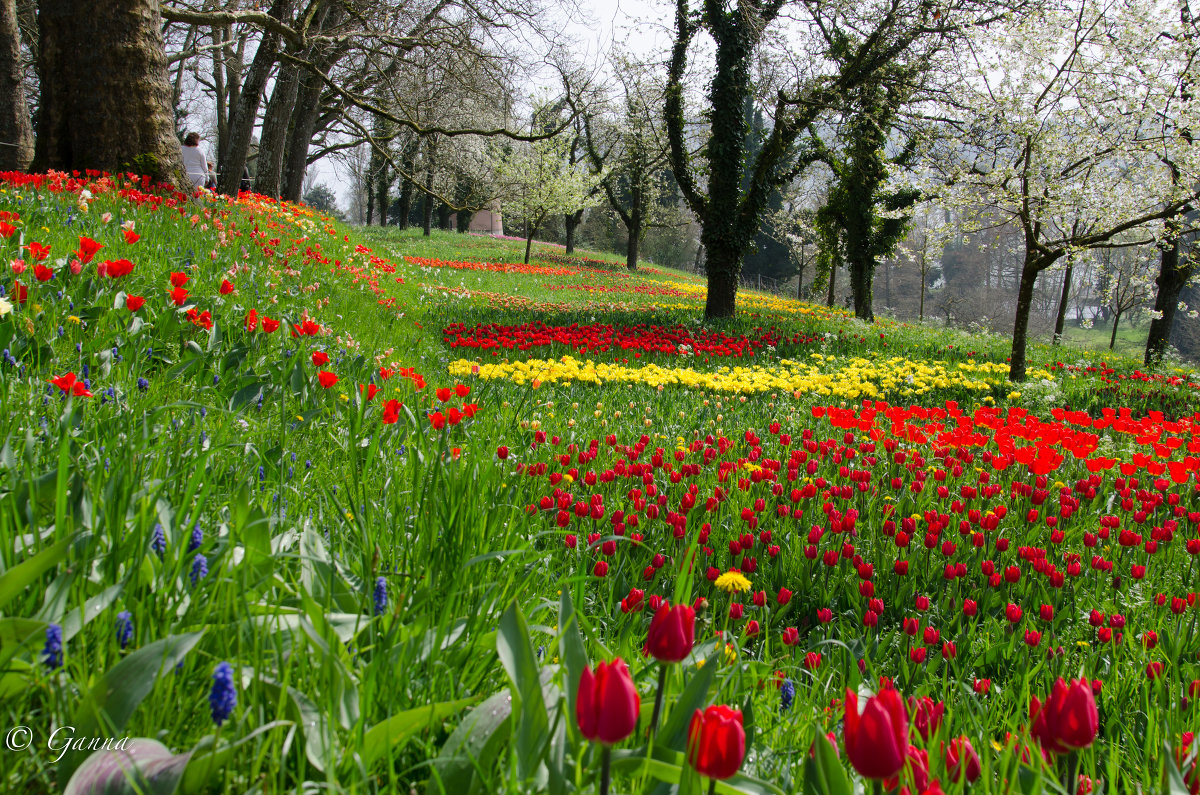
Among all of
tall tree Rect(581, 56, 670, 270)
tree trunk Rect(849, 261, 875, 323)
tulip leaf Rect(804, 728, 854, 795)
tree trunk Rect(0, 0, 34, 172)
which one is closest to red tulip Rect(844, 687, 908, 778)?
tulip leaf Rect(804, 728, 854, 795)

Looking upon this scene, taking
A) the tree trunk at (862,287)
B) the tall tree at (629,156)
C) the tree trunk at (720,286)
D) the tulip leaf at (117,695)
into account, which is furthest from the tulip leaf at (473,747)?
the tall tree at (629,156)

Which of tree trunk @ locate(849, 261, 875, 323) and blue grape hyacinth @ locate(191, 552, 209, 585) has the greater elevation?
tree trunk @ locate(849, 261, 875, 323)

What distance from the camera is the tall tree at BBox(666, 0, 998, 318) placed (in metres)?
10.8

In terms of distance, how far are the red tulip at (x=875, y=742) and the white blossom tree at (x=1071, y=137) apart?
8361 mm

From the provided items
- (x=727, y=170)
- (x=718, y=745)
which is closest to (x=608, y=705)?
(x=718, y=745)

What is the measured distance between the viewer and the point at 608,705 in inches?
28.2

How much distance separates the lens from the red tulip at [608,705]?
70 centimetres

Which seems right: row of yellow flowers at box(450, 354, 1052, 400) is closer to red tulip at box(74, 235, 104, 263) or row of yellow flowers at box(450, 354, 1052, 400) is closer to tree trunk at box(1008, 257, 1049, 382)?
tree trunk at box(1008, 257, 1049, 382)

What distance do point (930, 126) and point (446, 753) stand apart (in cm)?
1453

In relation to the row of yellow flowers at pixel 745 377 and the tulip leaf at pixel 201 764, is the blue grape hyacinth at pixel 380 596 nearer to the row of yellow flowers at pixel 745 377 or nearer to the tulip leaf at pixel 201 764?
the tulip leaf at pixel 201 764

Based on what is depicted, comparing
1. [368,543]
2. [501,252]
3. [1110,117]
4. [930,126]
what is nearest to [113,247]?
[368,543]

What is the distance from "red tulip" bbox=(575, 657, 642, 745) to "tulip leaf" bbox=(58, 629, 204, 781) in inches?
20.2

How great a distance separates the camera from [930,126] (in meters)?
12.6

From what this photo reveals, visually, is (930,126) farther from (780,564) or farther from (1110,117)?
(780,564)
